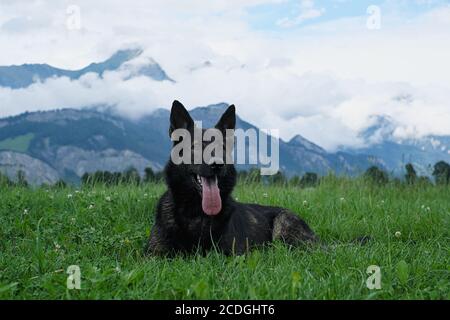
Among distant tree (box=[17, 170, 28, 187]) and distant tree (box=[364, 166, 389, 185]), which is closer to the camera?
distant tree (box=[17, 170, 28, 187])

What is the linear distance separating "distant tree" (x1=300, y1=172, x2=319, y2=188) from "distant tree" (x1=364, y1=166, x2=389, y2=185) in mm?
1172

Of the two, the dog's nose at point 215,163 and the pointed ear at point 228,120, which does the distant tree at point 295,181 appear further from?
the dog's nose at point 215,163

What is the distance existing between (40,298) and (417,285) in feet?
11.2

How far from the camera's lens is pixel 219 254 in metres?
6.77

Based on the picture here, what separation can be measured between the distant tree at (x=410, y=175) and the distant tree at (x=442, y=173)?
809 mm

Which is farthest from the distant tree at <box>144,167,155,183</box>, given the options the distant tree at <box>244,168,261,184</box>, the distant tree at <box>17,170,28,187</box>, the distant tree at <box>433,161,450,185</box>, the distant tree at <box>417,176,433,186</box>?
the distant tree at <box>433,161,450,185</box>

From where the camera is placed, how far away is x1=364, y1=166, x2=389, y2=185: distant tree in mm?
13594

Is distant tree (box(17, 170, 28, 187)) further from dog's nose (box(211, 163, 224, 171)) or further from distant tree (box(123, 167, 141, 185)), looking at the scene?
dog's nose (box(211, 163, 224, 171))

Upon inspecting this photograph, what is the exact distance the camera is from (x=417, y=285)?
555 centimetres

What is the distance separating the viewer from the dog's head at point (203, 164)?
676 centimetres

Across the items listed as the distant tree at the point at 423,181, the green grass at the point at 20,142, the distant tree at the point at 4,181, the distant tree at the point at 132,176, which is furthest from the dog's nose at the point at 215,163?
the green grass at the point at 20,142

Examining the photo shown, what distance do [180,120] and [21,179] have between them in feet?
20.0

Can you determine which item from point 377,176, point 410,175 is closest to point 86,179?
point 377,176
